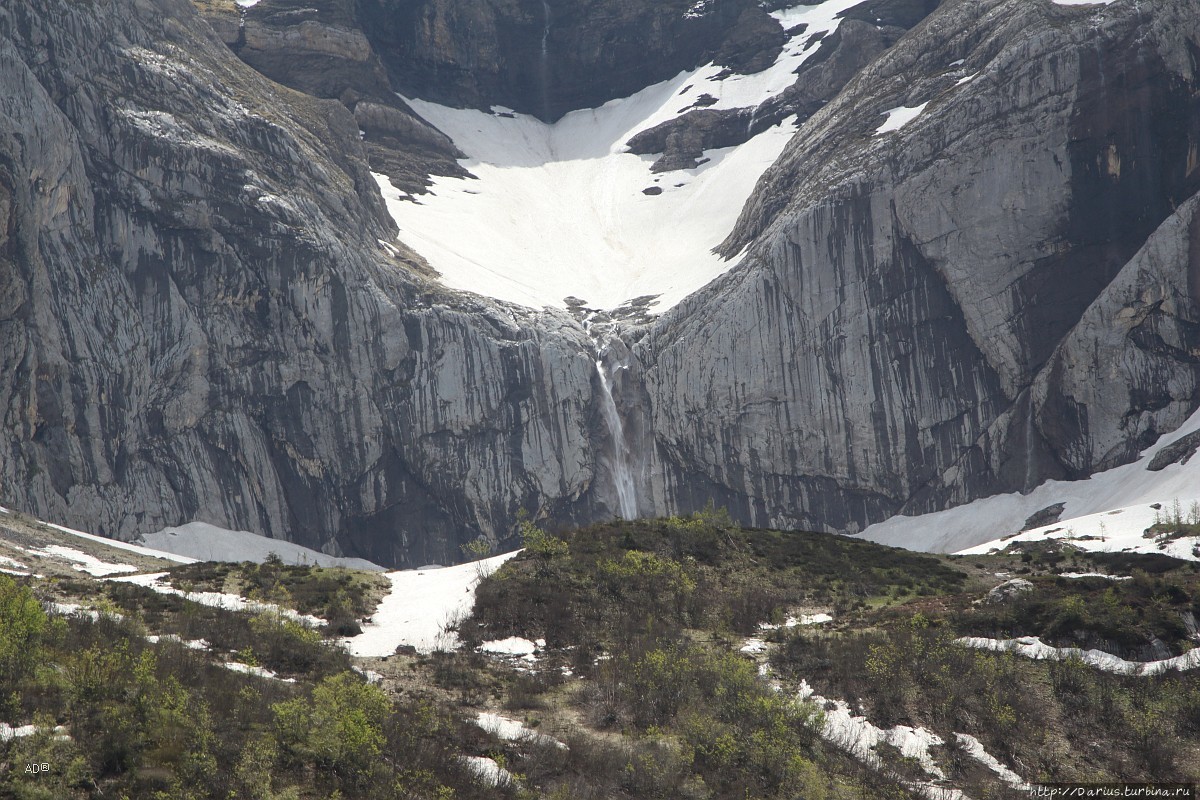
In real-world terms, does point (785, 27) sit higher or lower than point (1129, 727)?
higher

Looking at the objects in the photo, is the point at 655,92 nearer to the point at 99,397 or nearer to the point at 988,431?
the point at 988,431

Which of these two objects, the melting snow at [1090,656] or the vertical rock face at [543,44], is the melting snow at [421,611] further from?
A: the vertical rock face at [543,44]

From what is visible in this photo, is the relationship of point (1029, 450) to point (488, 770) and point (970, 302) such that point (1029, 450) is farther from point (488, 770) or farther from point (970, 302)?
point (488, 770)

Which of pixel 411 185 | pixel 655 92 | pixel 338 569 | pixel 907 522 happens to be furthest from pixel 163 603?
pixel 655 92

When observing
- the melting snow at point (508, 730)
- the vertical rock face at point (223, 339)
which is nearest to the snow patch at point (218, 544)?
the vertical rock face at point (223, 339)

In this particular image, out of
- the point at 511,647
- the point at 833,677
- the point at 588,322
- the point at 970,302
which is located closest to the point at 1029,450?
the point at 970,302

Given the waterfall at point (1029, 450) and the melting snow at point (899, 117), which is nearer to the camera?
the waterfall at point (1029, 450)
